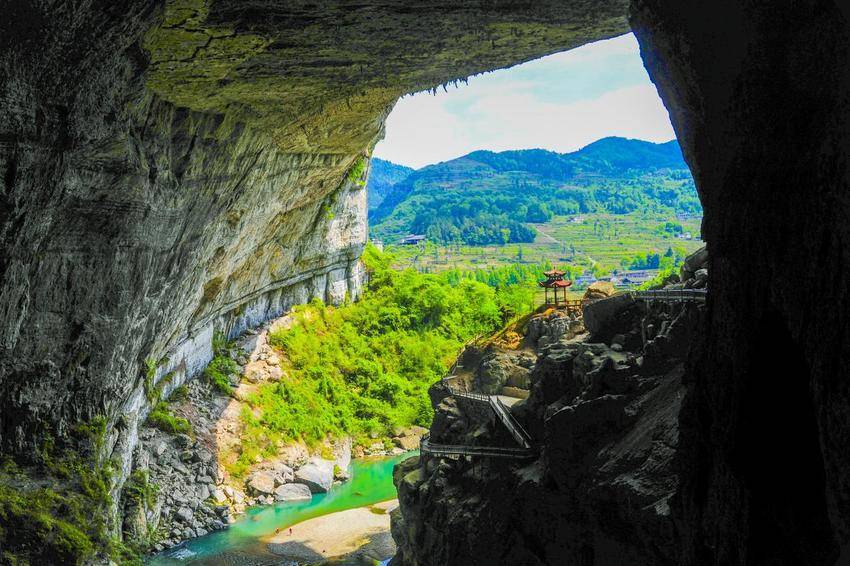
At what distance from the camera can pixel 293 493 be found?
3681 centimetres

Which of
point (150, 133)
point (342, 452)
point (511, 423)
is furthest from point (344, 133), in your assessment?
point (342, 452)

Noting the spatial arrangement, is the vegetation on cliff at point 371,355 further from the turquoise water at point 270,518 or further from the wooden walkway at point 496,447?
the wooden walkway at point 496,447

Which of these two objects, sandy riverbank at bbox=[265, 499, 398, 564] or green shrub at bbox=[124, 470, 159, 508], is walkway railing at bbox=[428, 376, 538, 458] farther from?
green shrub at bbox=[124, 470, 159, 508]

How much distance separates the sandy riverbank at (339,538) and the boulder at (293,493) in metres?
2.73

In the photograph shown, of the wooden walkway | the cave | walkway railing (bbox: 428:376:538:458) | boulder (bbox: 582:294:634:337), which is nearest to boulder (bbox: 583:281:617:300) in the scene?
boulder (bbox: 582:294:634:337)

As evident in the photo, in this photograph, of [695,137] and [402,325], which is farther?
[402,325]

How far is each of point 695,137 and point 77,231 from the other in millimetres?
14376

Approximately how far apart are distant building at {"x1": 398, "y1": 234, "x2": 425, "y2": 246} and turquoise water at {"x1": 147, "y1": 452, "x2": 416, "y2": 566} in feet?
321

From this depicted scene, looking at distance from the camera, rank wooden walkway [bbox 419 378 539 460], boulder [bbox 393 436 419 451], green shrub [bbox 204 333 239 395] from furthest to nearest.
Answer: boulder [bbox 393 436 419 451] → green shrub [bbox 204 333 239 395] → wooden walkway [bbox 419 378 539 460]

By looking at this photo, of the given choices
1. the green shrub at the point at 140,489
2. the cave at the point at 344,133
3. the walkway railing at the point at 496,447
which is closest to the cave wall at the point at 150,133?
the cave at the point at 344,133

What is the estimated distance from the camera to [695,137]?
13148 millimetres

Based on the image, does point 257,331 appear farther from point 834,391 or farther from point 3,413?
point 834,391

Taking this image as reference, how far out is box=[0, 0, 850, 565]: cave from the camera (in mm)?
9617

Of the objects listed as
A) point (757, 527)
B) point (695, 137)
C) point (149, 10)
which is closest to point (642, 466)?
point (757, 527)
